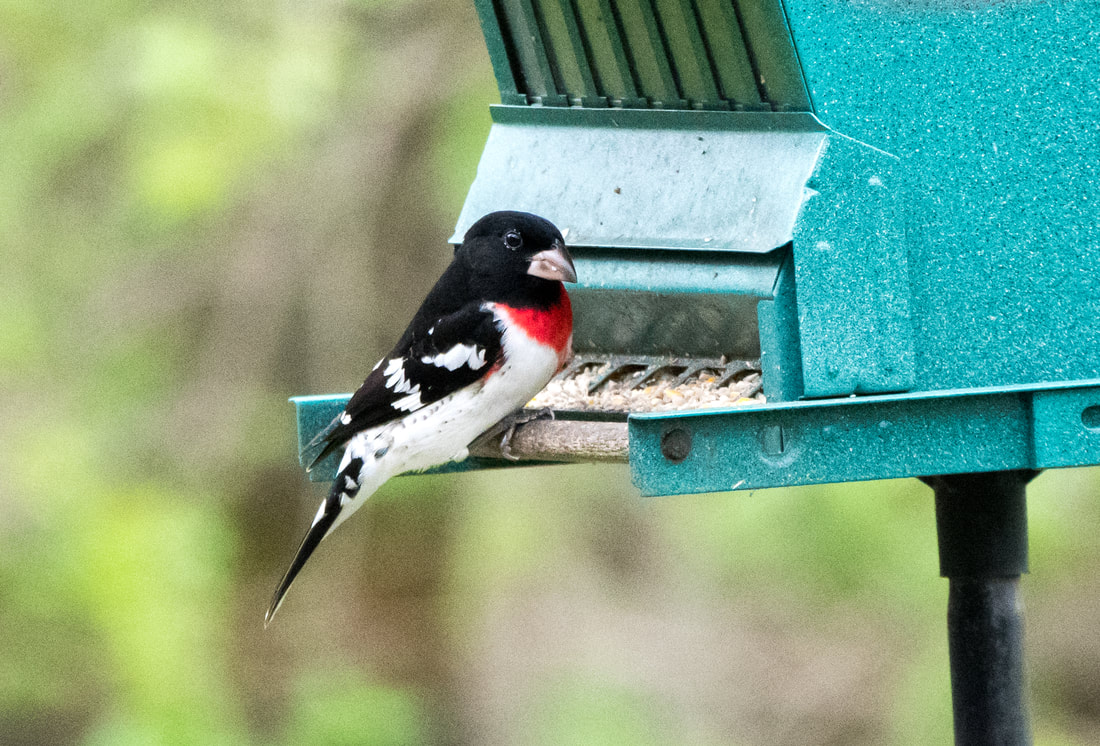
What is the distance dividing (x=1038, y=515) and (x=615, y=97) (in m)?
3.10

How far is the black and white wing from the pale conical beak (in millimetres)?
183

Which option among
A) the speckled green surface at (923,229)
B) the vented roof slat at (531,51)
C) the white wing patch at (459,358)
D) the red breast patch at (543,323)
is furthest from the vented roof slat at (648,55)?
the white wing patch at (459,358)

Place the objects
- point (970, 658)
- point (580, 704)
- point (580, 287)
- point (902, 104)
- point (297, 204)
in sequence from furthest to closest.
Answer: point (580, 704), point (297, 204), point (580, 287), point (970, 658), point (902, 104)

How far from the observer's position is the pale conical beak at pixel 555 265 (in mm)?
3285

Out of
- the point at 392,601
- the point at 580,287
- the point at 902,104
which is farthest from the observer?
the point at 392,601

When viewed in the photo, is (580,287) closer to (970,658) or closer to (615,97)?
(615,97)

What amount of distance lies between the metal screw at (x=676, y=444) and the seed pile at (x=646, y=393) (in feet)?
0.76

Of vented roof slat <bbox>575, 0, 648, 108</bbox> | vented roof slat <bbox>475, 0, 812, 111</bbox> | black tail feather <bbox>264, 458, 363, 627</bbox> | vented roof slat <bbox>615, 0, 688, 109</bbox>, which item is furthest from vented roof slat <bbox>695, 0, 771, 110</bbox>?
black tail feather <bbox>264, 458, 363, 627</bbox>

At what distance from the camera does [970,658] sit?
3211 millimetres

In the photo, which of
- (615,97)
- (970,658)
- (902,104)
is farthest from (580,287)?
(970,658)

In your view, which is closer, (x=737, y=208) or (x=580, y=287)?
(x=737, y=208)

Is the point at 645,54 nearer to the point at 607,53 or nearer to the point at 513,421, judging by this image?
the point at 607,53

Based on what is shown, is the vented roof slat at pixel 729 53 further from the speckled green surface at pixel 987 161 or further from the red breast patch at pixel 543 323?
the red breast patch at pixel 543 323

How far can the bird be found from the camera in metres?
3.35
